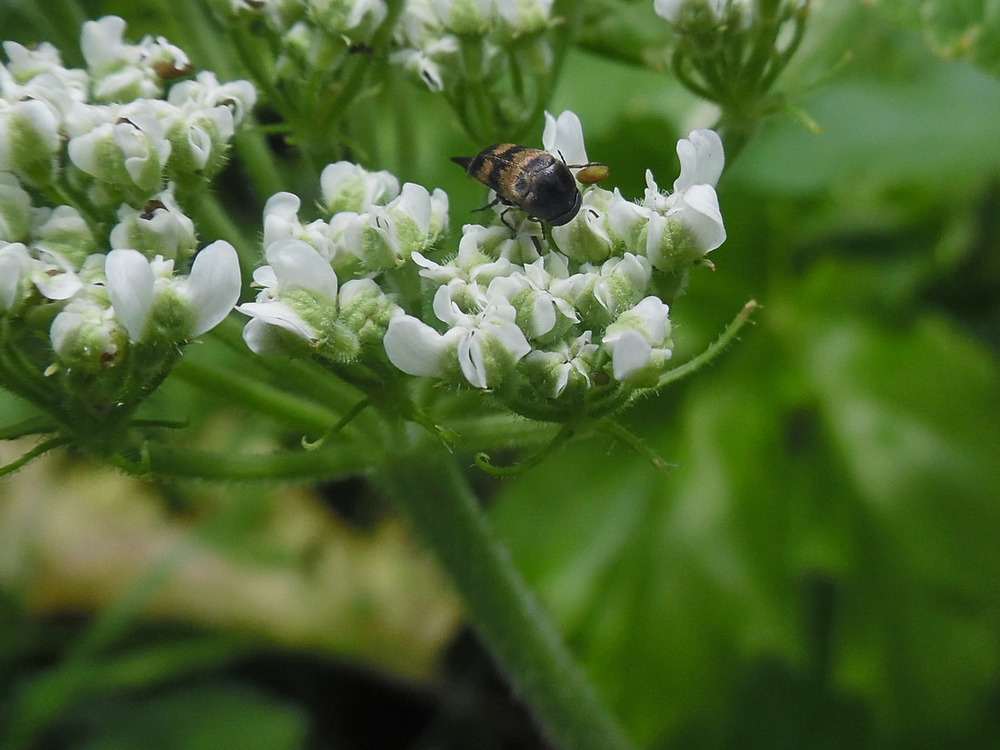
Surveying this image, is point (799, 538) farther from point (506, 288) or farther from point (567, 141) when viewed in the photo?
point (506, 288)

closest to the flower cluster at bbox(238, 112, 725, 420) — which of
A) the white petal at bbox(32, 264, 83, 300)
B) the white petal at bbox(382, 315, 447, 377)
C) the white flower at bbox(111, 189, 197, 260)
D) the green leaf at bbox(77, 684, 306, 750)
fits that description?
the white petal at bbox(382, 315, 447, 377)

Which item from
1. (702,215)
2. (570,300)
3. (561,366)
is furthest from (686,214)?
(561,366)

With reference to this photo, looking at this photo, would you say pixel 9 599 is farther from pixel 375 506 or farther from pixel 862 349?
pixel 862 349

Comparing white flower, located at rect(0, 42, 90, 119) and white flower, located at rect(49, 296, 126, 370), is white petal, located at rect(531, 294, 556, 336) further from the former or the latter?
white flower, located at rect(0, 42, 90, 119)

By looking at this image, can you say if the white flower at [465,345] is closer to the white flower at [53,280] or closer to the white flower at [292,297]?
the white flower at [292,297]

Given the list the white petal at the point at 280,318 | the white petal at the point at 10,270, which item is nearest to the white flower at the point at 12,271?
the white petal at the point at 10,270

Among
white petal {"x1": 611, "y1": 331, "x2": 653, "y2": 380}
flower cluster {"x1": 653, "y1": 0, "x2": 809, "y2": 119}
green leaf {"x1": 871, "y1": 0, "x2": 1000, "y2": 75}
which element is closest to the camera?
white petal {"x1": 611, "y1": 331, "x2": 653, "y2": 380}
